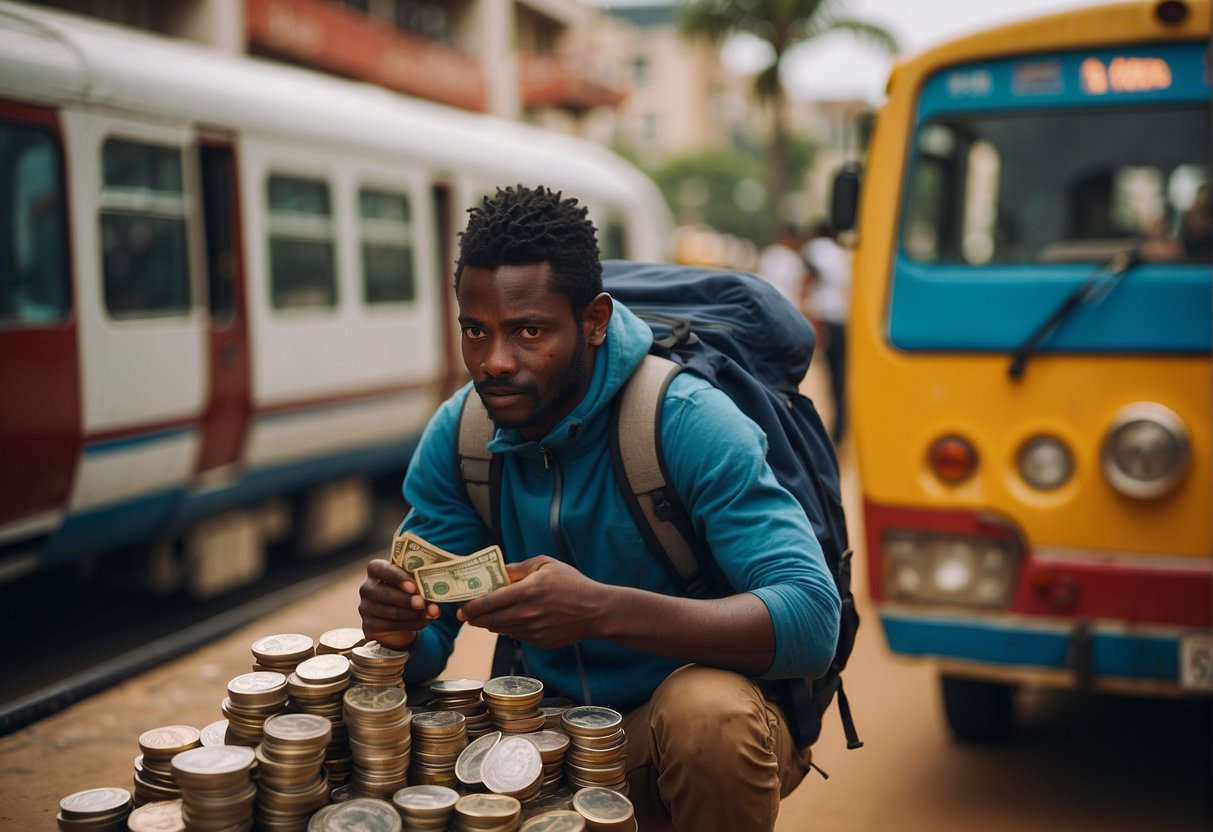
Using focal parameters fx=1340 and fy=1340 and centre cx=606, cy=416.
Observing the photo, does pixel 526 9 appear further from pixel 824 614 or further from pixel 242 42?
pixel 824 614

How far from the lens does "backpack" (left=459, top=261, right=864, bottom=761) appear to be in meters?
2.59

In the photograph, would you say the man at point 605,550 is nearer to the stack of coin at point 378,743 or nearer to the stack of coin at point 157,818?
the stack of coin at point 378,743

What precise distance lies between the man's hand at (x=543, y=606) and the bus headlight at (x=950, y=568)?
2.26 meters

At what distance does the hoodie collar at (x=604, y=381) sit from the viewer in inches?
103

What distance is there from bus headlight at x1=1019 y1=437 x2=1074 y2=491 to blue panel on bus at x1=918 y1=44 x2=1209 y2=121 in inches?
44.4

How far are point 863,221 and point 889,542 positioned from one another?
115 centimetres

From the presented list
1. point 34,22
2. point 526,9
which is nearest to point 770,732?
point 34,22

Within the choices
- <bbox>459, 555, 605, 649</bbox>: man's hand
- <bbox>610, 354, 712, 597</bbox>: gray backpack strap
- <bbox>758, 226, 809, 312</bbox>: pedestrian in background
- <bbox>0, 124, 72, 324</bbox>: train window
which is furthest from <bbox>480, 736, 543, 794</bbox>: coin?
<bbox>758, 226, 809, 312</bbox>: pedestrian in background

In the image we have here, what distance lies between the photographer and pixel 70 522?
6.11 meters

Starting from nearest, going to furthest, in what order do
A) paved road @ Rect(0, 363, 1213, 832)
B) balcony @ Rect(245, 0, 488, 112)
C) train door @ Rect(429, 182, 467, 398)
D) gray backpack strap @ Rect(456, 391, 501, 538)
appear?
gray backpack strap @ Rect(456, 391, 501, 538), paved road @ Rect(0, 363, 1213, 832), train door @ Rect(429, 182, 467, 398), balcony @ Rect(245, 0, 488, 112)

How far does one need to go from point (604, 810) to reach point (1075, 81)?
3103mm

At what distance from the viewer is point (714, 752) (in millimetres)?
2422

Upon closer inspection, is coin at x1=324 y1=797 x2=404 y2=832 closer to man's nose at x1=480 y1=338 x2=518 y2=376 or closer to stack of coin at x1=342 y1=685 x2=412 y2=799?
stack of coin at x1=342 y1=685 x2=412 y2=799

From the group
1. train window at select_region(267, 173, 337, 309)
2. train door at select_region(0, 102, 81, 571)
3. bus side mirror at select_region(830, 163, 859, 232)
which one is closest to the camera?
bus side mirror at select_region(830, 163, 859, 232)
